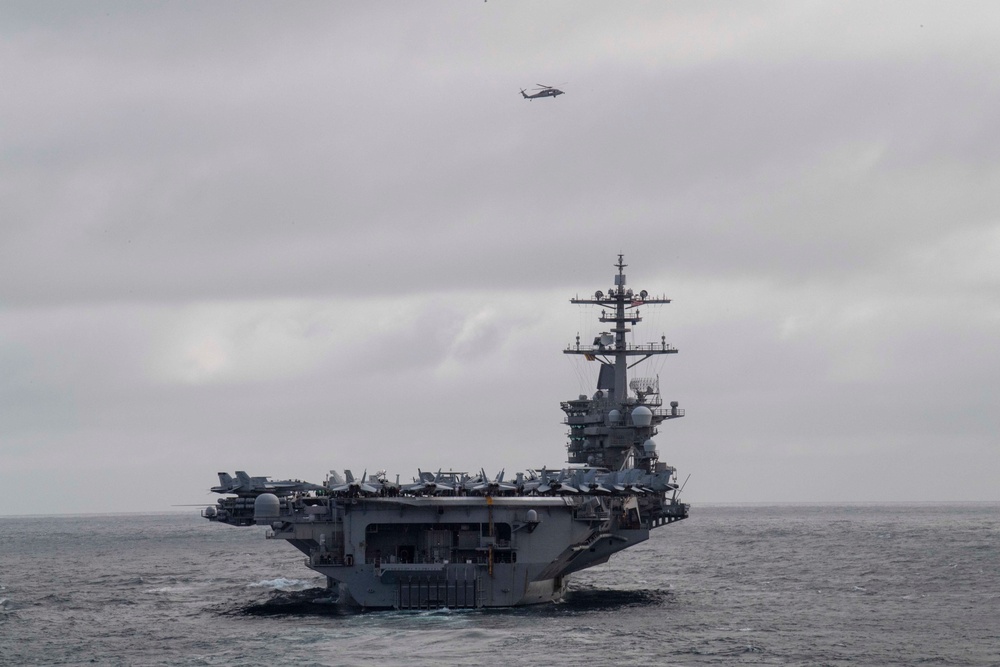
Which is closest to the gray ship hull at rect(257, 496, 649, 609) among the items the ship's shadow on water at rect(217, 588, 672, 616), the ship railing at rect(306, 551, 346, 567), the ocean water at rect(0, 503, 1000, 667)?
the ship railing at rect(306, 551, 346, 567)

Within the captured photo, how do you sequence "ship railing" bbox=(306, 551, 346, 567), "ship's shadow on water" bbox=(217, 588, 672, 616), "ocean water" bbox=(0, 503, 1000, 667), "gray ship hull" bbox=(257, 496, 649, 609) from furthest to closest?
1. "ship's shadow on water" bbox=(217, 588, 672, 616)
2. "ship railing" bbox=(306, 551, 346, 567)
3. "gray ship hull" bbox=(257, 496, 649, 609)
4. "ocean water" bbox=(0, 503, 1000, 667)

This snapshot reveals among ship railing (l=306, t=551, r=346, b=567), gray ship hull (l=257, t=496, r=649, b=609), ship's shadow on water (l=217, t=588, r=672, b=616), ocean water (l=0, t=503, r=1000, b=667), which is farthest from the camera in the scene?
ship's shadow on water (l=217, t=588, r=672, b=616)

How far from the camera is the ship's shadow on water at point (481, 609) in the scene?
139 ft

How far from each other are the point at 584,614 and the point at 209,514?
652 inches

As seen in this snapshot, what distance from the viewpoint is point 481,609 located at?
132 ft

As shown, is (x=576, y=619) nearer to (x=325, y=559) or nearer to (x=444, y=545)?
(x=444, y=545)

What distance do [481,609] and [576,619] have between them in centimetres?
300

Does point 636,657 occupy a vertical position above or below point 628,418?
below

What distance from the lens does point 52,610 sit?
1893 inches

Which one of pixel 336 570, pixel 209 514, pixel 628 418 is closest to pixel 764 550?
pixel 628 418

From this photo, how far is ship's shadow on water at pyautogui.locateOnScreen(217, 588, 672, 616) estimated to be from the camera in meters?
42.4

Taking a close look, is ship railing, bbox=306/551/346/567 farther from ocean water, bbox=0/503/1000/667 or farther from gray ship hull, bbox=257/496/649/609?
ocean water, bbox=0/503/1000/667

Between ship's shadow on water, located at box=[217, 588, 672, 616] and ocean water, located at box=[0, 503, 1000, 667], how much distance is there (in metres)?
0.12

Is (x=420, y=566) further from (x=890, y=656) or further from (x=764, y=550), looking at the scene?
(x=764, y=550)
